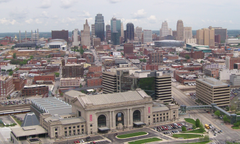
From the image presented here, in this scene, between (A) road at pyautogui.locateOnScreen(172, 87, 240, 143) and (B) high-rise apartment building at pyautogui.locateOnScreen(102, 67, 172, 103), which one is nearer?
(A) road at pyautogui.locateOnScreen(172, 87, 240, 143)

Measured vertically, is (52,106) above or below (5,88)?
below

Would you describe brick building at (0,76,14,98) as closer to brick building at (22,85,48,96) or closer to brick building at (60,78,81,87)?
brick building at (22,85,48,96)

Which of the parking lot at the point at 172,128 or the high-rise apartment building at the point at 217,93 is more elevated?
the high-rise apartment building at the point at 217,93

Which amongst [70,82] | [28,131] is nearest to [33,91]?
[70,82]

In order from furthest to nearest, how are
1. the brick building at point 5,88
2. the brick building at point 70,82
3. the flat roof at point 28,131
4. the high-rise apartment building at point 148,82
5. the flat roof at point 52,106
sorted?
the brick building at point 70,82 < the brick building at point 5,88 < the high-rise apartment building at point 148,82 < the flat roof at point 52,106 < the flat roof at point 28,131

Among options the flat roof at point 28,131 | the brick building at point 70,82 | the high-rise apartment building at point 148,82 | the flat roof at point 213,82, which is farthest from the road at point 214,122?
the brick building at point 70,82

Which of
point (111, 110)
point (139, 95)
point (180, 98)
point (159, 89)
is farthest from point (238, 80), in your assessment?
point (111, 110)

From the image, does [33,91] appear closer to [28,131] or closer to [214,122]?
[28,131]

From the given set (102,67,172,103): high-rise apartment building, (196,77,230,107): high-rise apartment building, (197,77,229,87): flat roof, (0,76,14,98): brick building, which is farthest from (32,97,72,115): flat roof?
(197,77,229,87): flat roof

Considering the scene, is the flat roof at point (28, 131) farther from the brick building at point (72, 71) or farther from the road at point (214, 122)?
the brick building at point (72, 71)

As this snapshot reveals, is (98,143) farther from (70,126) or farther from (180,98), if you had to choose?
(180,98)

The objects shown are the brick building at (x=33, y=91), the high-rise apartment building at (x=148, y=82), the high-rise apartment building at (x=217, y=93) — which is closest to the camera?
the high-rise apartment building at (x=148, y=82)
